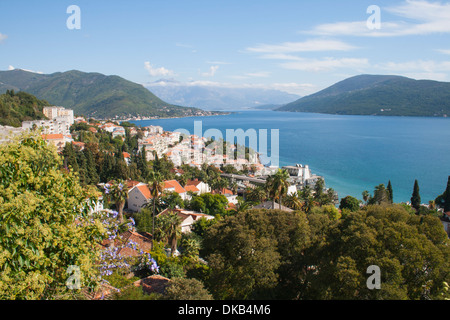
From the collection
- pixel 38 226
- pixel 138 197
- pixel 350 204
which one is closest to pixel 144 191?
pixel 138 197

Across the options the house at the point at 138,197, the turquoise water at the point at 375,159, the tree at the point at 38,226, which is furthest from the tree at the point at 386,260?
the turquoise water at the point at 375,159

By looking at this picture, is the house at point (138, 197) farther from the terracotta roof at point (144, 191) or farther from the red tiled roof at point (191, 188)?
the red tiled roof at point (191, 188)

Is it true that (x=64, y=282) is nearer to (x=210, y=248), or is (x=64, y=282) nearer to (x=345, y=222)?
(x=210, y=248)

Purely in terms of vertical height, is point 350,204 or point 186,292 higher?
point 186,292

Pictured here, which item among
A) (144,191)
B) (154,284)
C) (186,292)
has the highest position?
(186,292)

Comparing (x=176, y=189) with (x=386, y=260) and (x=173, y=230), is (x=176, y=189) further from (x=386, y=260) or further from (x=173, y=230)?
(x=386, y=260)

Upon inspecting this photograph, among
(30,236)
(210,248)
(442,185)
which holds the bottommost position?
(442,185)

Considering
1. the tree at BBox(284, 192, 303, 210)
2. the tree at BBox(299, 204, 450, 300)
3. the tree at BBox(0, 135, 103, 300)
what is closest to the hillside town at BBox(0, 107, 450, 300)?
the tree at BBox(284, 192, 303, 210)

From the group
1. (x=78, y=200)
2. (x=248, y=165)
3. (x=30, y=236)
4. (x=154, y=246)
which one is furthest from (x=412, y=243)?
(x=248, y=165)
